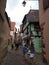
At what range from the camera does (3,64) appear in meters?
15.2

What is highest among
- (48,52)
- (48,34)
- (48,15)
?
(48,15)

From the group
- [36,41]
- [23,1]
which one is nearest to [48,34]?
[23,1]

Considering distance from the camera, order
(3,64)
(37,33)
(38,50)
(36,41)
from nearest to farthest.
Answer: (3,64) < (38,50) < (36,41) < (37,33)

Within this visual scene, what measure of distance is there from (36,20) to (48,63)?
18979 mm

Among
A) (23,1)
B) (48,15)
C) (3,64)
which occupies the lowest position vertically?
(3,64)

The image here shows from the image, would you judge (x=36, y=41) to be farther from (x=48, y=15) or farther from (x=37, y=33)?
(x=48, y=15)

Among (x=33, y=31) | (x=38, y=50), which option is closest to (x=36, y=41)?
(x=38, y=50)

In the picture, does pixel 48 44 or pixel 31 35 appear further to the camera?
pixel 31 35

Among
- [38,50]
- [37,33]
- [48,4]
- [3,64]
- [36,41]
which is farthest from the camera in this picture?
[37,33]

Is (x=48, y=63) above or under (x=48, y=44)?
under

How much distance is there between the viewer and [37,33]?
32344 mm

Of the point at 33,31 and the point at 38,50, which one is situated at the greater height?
the point at 33,31

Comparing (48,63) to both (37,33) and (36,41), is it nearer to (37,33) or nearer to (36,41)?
(36,41)

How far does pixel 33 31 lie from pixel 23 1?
1792 centimetres
